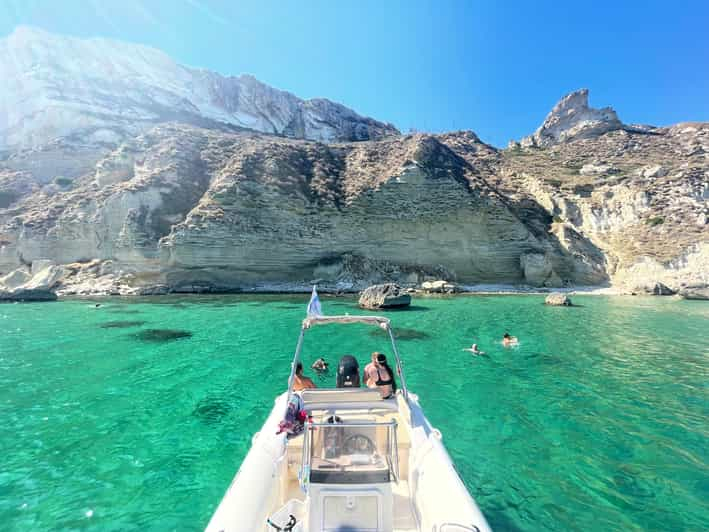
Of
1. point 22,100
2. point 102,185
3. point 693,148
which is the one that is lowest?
point 102,185

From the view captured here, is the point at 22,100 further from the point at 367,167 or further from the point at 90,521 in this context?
the point at 90,521

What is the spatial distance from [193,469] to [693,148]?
230 feet

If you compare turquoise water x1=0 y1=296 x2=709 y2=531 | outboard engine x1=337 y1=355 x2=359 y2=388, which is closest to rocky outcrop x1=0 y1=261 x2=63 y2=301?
turquoise water x1=0 y1=296 x2=709 y2=531

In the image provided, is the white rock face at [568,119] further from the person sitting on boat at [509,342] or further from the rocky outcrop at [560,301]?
the person sitting on boat at [509,342]

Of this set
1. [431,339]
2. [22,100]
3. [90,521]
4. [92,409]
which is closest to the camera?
[90,521]

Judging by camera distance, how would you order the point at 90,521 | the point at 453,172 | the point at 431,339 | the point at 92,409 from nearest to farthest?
the point at 90,521 < the point at 92,409 < the point at 431,339 < the point at 453,172

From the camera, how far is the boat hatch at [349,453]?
108 inches

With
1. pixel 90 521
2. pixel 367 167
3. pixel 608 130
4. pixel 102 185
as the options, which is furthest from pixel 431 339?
pixel 608 130

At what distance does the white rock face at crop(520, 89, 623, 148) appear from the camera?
220ft

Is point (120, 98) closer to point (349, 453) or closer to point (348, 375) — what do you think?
point (348, 375)

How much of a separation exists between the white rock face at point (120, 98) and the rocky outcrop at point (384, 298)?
232 ft

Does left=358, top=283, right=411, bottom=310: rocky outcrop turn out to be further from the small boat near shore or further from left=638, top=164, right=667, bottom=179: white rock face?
left=638, top=164, right=667, bottom=179: white rock face

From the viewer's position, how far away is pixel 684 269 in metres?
33.9

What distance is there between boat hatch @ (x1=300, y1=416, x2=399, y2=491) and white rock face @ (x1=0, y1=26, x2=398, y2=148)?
84.1 m
